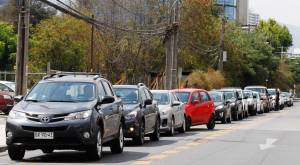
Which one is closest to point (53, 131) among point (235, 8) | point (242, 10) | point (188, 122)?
point (188, 122)

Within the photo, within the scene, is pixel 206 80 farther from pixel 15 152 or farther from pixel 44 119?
pixel 44 119

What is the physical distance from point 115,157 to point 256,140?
8.30 m

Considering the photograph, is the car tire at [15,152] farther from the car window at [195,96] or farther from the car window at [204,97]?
the car window at [204,97]

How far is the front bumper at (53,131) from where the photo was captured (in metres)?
14.6

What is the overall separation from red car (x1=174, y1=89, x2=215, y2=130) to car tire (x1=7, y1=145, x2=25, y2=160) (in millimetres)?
12929

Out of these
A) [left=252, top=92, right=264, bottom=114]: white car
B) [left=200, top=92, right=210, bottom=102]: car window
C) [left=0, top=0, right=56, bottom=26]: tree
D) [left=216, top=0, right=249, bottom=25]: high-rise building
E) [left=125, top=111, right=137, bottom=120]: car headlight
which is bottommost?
[left=252, top=92, right=264, bottom=114]: white car

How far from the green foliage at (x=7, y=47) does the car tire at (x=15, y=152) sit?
2059 inches

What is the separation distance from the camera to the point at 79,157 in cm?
1634

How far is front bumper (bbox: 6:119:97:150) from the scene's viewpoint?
48.0 feet

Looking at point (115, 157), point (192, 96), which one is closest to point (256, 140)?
point (192, 96)

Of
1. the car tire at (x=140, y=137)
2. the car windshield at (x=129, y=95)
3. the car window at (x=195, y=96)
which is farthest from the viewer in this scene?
the car window at (x=195, y=96)

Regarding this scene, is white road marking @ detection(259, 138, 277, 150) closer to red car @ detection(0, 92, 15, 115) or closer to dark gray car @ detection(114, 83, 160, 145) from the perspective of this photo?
dark gray car @ detection(114, 83, 160, 145)

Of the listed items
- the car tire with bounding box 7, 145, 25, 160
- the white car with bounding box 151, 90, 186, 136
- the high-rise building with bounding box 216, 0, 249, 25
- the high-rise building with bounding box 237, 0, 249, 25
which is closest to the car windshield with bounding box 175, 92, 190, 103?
the white car with bounding box 151, 90, 186, 136

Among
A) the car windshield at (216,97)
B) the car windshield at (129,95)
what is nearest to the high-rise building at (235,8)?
the car windshield at (216,97)
